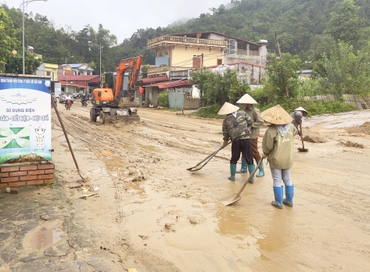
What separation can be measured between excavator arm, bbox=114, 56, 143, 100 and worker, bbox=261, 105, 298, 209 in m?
12.0

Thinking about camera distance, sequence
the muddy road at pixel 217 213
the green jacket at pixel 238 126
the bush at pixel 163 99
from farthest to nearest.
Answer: the bush at pixel 163 99 → the green jacket at pixel 238 126 → the muddy road at pixel 217 213

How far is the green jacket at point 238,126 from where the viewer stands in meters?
6.86

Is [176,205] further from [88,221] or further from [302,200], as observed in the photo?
[302,200]

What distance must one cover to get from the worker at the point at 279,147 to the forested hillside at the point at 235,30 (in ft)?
143

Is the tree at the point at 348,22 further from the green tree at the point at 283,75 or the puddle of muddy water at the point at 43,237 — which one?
the puddle of muddy water at the point at 43,237

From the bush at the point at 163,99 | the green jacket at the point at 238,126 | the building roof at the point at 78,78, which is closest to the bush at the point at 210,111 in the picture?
the bush at the point at 163,99

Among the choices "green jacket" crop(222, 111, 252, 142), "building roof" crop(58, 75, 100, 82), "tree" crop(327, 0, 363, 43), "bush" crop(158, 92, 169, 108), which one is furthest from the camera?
"building roof" crop(58, 75, 100, 82)

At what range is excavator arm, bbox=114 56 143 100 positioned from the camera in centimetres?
1664

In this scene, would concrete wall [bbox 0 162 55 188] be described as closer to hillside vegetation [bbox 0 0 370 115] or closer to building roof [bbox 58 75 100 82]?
hillside vegetation [bbox 0 0 370 115]

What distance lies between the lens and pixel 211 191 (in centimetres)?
641

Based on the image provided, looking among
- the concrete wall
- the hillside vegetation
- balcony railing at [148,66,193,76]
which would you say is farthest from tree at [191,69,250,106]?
the concrete wall

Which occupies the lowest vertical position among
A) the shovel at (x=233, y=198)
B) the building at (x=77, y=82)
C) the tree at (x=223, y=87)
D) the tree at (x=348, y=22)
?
the shovel at (x=233, y=198)

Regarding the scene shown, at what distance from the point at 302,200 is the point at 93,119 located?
14494 mm

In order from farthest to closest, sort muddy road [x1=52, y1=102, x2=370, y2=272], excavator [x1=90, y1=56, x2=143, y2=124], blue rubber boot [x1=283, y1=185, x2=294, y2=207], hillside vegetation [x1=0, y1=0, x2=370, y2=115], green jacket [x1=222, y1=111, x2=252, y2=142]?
hillside vegetation [x1=0, y1=0, x2=370, y2=115]
excavator [x1=90, y1=56, x2=143, y2=124]
green jacket [x1=222, y1=111, x2=252, y2=142]
blue rubber boot [x1=283, y1=185, x2=294, y2=207]
muddy road [x1=52, y1=102, x2=370, y2=272]
